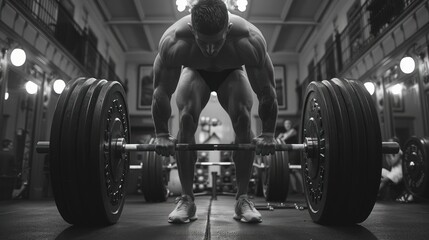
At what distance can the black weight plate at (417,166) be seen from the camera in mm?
2835

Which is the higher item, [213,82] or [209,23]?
[209,23]

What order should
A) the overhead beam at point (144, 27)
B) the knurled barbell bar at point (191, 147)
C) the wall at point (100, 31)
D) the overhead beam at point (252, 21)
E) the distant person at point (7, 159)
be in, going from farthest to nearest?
the overhead beam at point (252, 21)
the overhead beam at point (144, 27)
the wall at point (100, 31)
the distant person at point (7, 159)
the knurled barbell bar at point (191, 147)

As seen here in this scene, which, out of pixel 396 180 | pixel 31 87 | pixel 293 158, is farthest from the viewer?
pixel 293 158

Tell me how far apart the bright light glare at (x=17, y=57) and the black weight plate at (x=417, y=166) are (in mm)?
3852

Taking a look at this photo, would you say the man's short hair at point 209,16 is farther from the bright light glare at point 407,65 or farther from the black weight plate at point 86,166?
the bright light glare at point 407,65

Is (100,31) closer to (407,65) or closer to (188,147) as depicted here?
(407,65)

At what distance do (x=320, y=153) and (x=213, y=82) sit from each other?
0.58m

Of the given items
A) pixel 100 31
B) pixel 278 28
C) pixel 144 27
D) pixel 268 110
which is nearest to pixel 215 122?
pixel 278 28

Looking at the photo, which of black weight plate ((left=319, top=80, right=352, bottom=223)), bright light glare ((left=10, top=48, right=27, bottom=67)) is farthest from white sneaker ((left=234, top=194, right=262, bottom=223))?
bright light glare ((left=10, top=48, right=27, bottom=67))

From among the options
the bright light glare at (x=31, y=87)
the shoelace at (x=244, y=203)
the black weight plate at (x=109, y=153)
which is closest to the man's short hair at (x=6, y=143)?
the bright light glare at (x=31, y=87)

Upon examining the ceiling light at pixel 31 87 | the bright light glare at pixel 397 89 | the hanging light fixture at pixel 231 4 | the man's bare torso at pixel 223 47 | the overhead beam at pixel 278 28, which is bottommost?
the man's bare torso at pixel 223 47

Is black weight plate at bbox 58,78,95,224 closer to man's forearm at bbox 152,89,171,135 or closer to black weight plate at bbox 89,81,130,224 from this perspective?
black weight plate at bbox 89,81,130,224

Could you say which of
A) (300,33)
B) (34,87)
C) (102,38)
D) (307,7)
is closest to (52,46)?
(34,87)

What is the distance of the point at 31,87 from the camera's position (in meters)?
4.50
